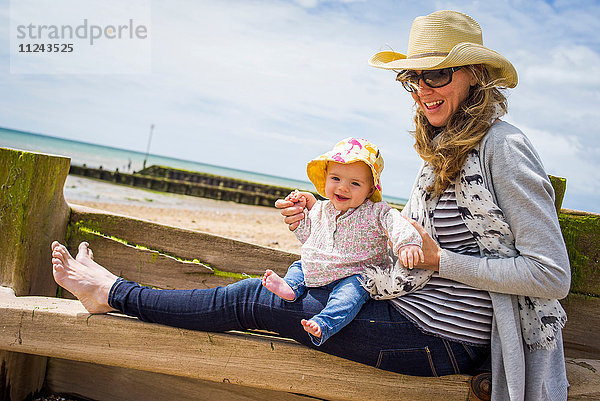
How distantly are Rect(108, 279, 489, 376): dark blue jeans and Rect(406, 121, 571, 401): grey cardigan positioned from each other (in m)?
0.20

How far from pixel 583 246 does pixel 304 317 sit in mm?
1517

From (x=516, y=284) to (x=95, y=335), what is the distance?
6.20 feet

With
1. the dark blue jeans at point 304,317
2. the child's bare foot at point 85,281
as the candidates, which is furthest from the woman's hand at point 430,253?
the child's bare foot at point 85,281

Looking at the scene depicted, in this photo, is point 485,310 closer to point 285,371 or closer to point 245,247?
point 285,371

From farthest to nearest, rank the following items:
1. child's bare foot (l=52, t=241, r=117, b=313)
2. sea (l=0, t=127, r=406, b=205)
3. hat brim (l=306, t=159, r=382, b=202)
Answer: sea (l=0, t=127, r=406, b=205) < hat brim (l=306, t=159, r=382, b=202) < child's bare foot (l=52, t=241, r=117, b=313)

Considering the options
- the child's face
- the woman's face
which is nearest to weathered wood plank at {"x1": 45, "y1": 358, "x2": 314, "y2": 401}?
the child's face

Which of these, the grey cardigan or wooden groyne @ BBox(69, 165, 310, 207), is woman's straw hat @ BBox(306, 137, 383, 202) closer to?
the grey cardigan

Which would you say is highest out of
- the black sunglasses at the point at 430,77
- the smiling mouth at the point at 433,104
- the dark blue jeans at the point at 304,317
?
the black sunglasses at the point at 430,77

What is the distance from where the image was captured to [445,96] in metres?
2.27

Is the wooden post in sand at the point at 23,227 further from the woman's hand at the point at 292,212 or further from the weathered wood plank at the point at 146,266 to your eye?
the woman's hand at the point at 292,212

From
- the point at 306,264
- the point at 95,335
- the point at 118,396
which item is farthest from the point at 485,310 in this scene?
the point at 118,396

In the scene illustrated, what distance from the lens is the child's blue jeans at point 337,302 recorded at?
6.65ft

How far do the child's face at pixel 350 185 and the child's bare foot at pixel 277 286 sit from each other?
0.50 metres

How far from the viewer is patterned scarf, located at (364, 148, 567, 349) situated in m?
2.02
